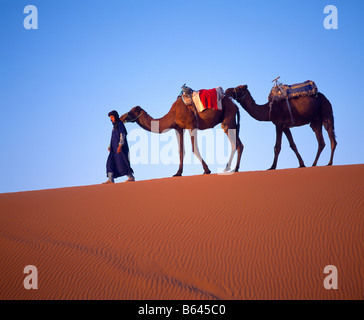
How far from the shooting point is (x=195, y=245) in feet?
17.3

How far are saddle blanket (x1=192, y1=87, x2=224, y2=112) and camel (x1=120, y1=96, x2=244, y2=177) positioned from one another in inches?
6.8

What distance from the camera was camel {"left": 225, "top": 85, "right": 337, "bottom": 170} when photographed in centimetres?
1284

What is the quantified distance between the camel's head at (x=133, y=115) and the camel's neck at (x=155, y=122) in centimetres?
11

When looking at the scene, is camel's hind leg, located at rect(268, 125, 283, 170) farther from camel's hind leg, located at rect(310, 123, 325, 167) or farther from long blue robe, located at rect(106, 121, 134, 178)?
long blue robe, located at rect(106, 121, 134, 178)

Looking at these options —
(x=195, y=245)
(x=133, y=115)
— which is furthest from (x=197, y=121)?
(x=195, y=245)

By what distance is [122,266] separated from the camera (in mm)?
4852

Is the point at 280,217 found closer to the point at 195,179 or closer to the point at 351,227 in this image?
the point at 351,227

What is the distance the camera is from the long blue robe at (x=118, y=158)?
490 inches

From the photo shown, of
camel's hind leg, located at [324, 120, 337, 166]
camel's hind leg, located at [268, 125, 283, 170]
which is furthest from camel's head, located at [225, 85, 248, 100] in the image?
camel's hind leg, located at [324, 120, 337, 166]

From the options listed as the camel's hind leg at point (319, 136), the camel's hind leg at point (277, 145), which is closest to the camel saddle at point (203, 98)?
the camel's hind leg at point (277, 145)

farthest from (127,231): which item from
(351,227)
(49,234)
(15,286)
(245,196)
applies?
(351,227)

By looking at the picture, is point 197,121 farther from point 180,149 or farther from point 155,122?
point 155,122

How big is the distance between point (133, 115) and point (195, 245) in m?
8.64

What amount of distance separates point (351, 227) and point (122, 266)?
266 cm
